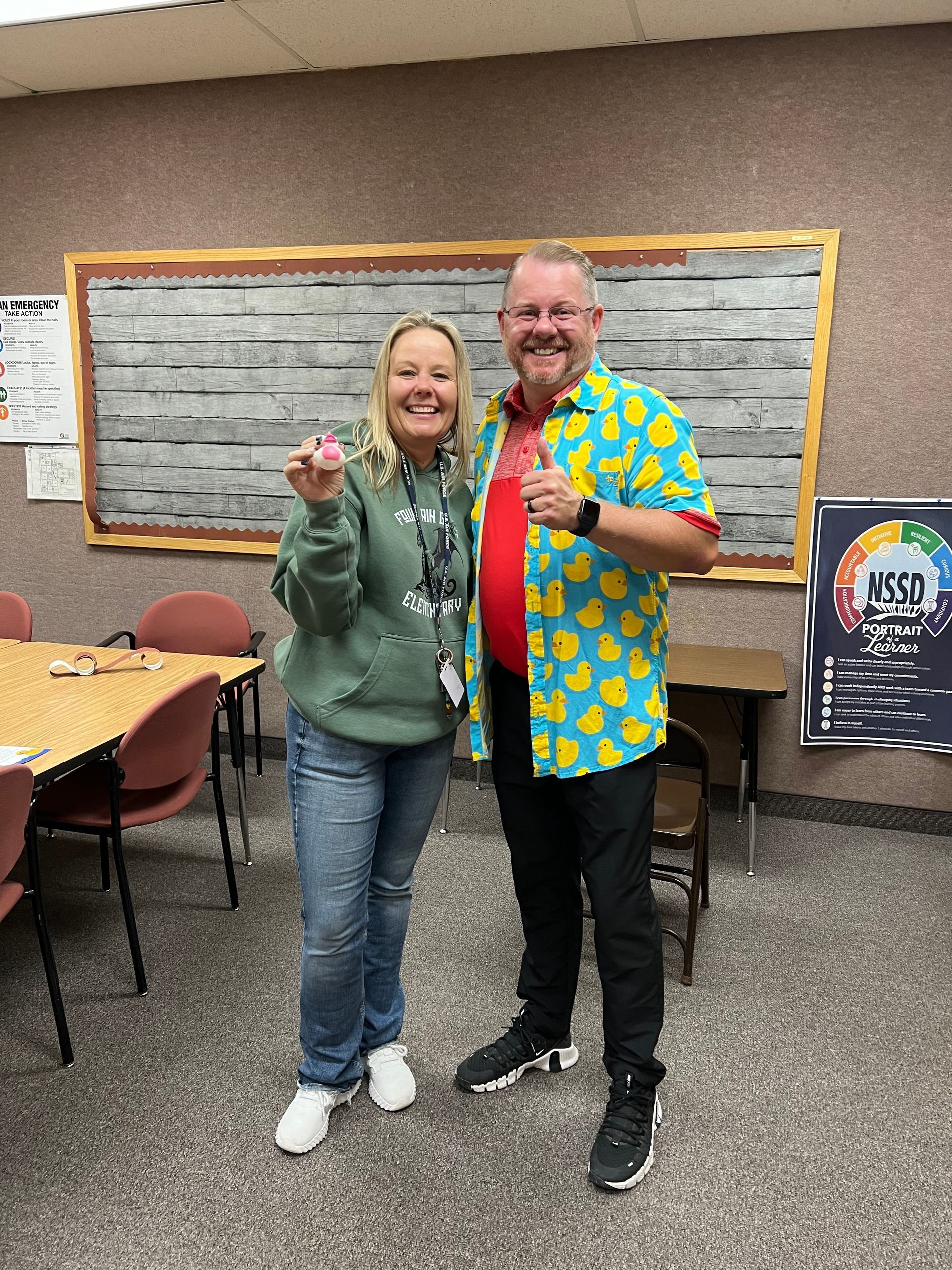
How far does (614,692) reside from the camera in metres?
1.65

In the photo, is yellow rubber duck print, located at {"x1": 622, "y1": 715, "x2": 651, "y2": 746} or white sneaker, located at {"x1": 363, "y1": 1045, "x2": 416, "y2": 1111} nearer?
yellow rubber duck print, located at {"x1": 622, "y1": 715, "x2": 651, "y2": 746}

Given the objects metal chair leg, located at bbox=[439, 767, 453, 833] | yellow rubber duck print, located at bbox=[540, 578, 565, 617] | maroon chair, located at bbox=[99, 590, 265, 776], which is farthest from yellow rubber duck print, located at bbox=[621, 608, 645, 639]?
maroon chair, located at bbox=[99, 590, 265, 776]

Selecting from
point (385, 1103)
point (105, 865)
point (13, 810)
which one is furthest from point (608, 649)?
point (105, 865)

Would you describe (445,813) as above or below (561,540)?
below

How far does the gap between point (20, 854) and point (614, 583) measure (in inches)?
55.1

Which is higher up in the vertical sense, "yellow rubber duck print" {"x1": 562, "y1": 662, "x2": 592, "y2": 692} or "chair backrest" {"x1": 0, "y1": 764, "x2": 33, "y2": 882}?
"yellow rubber duck print" {"x1": 562, "y1": 662, "x2": 592, "y2": 692}

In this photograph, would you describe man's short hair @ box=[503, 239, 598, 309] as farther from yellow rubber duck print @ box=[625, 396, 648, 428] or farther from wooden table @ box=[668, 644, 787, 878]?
wooden table @ box=[668, 644, 787, 878]

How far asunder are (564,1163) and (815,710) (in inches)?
88.0

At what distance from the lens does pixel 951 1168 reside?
178 cm

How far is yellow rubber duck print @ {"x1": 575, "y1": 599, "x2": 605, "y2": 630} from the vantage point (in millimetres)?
1635

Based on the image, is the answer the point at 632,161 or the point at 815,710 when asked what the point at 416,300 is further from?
the point at 815,710

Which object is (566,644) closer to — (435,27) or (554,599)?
(554,599)

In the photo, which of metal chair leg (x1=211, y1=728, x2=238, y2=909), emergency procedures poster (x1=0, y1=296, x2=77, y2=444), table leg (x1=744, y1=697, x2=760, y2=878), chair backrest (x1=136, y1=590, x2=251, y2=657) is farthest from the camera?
emergency procedures poster (x1=0, y1=296, x2=77, y2=444)

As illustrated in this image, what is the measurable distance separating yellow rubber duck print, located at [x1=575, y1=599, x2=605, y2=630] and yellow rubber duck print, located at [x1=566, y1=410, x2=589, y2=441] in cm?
30
